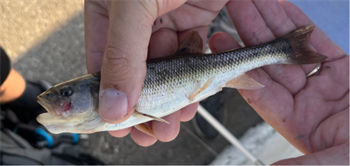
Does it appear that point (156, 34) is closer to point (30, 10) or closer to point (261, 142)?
point (30, 10)

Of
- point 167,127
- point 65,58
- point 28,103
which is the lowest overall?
point 28,103

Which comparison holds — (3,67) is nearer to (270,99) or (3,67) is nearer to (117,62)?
(117,62)

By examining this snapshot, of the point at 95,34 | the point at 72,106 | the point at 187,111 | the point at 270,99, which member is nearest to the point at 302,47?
the point at 270,99

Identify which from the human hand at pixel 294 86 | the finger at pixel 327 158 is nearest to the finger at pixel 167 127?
the human hand at pixel 294 86

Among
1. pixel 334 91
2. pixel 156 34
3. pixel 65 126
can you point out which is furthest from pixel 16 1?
pixel 334 91

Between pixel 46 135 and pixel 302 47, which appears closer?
pixel 302 47

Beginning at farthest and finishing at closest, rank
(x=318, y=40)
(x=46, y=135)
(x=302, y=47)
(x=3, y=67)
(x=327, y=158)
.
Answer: (x=46, y=135) < (x=3, y=67) < (x=318, y=40) < (x=302, y=47) < (x=327, y=158)

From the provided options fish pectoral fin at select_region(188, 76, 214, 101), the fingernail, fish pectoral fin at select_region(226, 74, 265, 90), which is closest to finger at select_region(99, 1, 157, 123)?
the fingernail

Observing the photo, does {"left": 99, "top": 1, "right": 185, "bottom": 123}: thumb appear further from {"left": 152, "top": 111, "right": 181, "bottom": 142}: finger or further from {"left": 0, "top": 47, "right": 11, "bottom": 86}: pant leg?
{"left": 0, "top": 47, "right": 11, "bottom": 86}: pant leg
